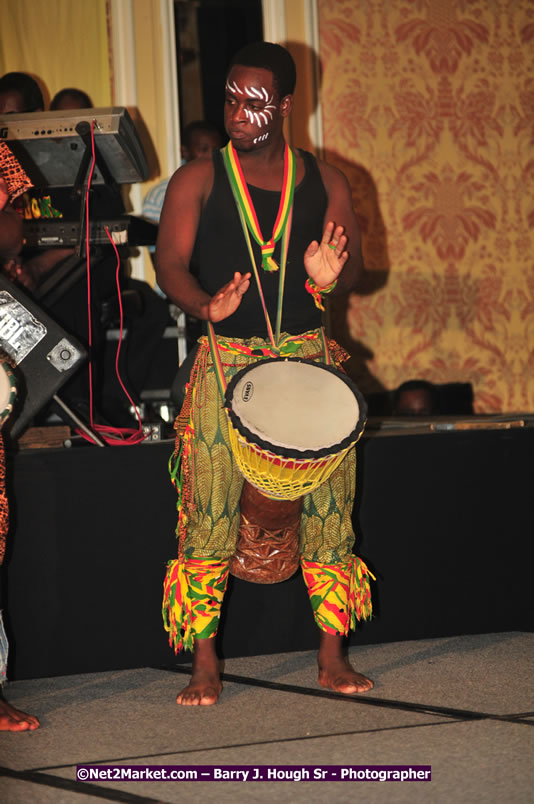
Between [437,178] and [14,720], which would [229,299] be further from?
[437,178]

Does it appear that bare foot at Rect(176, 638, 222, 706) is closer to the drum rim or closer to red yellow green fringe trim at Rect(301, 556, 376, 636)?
red yellow green fringe trim at Rect(301, 556, 376, 636)

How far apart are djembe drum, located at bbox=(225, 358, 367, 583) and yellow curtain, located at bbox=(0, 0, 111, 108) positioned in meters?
3.31

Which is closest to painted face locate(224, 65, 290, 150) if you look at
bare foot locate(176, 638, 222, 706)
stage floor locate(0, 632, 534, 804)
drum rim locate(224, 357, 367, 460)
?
drum rim locate(224, 357, 367, 460)

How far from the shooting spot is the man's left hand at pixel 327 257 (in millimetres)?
2012

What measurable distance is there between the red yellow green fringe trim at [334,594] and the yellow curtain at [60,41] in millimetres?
3414

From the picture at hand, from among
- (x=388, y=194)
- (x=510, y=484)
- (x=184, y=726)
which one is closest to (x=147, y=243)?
(x=510, y=484)

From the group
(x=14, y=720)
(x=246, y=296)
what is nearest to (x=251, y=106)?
(x=246, y=296)

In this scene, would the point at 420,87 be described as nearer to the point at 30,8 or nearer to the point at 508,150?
the point at 508,150

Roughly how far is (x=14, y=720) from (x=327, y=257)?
47.0 inches

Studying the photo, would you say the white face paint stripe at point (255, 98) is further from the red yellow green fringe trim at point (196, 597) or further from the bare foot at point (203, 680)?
the bare foot at point (203, 680)

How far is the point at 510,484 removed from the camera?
253 cm

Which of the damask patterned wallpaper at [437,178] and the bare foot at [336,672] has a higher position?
the damask patterned wallpaper at [437,178]

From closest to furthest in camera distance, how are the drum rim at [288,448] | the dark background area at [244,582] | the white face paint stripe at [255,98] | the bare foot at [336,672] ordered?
the drum rim at [288,448]
the white face paint stripe at [255,98]
the bare foot at [336,672]
the dark background area at [244,582]

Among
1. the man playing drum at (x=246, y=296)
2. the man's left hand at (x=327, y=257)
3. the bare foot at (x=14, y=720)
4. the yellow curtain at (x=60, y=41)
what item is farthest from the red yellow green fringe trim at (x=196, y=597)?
the yellow curtain at (x=60, y=41)
